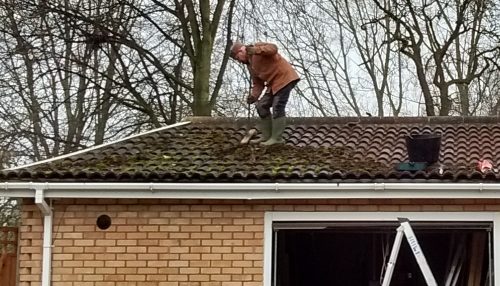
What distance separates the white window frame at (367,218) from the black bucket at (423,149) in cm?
69

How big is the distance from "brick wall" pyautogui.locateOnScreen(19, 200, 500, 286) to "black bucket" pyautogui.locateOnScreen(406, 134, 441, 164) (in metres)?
0.59

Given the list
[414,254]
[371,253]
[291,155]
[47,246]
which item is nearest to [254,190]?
[291,155]

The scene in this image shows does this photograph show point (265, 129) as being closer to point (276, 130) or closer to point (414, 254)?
point (276, 130)

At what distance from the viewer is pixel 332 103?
2762 cm

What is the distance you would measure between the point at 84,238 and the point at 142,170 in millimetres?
1053

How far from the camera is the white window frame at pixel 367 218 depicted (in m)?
8.73

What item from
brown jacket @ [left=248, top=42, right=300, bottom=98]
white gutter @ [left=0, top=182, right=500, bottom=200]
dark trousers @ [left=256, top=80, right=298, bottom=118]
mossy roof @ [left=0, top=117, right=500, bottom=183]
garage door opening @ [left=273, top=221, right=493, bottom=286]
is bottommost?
garage door opening @ [left=273, top=221, right=493, bottom=286]

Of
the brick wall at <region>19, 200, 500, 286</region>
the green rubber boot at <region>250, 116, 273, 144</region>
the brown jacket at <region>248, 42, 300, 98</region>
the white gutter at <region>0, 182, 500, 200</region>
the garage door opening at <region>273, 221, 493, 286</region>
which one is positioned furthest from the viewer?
the green rubber boot at <region>250, 116, 273, 144</region>

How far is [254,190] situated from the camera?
339 inches

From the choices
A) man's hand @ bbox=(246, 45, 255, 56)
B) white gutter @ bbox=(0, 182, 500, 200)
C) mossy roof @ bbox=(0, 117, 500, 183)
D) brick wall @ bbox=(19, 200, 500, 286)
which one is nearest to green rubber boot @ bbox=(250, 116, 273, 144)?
mossy roof @ bbox=(0, 117, 500, 183)

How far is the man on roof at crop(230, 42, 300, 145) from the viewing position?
34.0ft

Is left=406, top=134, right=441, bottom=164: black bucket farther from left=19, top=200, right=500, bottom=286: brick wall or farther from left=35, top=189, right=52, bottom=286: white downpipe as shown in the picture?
left=35, top=189, right=52, bottom=286: white downpipe

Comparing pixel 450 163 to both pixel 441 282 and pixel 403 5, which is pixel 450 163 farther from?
pixel 403 5

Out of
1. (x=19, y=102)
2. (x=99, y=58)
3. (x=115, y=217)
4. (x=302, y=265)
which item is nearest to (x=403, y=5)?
(x=99, y=58)
